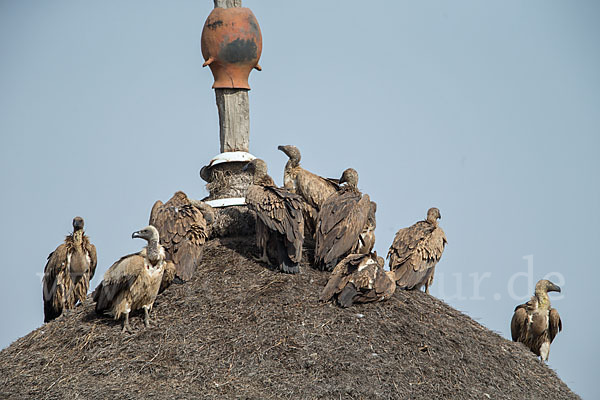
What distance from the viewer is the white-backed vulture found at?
52.5ft

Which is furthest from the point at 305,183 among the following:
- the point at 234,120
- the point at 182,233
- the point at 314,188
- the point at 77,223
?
the point at 77,223

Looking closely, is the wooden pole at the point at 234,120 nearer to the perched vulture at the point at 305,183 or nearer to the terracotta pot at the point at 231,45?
the terracotta pot at the point at 231,45

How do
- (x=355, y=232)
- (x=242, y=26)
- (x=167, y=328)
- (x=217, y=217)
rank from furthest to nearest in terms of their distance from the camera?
(x=242, y=26), (x=217, y=217), (x=355, y=232), (x=167, y=328)

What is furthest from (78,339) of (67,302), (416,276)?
(416,276)

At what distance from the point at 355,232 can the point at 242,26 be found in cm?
504

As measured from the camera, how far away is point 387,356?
12547 millimetres

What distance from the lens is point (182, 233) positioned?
567 inches

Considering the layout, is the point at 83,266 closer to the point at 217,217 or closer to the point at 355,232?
the point at 217,217

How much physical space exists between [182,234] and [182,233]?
0.07 feet

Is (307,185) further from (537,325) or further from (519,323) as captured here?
(537,325)

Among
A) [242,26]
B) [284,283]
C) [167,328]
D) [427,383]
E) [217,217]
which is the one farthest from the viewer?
[242,26]

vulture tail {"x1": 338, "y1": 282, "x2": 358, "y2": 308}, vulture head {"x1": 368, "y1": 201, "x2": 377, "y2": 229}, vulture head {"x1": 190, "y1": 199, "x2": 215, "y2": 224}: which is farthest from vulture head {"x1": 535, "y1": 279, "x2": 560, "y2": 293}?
vulture head {"x1": 190, "y1": 199, "x2": 215, "y2": 224}

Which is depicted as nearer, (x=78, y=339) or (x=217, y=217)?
(x=78, y=339)

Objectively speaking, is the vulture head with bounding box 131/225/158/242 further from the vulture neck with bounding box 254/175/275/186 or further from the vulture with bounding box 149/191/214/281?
the vulture neck with bounding box 254/175/275/186
